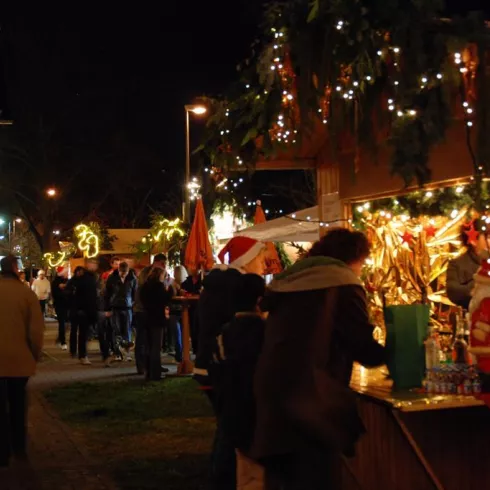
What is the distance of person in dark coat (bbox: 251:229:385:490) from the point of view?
394 centimetres

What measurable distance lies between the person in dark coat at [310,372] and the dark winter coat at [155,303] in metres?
9.40

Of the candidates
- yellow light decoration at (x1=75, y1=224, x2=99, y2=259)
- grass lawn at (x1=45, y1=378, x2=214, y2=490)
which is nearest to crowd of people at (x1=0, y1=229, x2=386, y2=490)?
grass lawn at (x1=45, y1=378, x2=214, y2=490)

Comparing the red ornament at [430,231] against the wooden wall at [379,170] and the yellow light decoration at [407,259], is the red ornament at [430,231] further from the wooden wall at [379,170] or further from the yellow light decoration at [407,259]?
the wooden wall at [379,170]

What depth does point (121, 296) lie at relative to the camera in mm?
16031

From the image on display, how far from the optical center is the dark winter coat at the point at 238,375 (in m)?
4.77

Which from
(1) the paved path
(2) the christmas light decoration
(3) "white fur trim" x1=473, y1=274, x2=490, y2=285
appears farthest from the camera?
(2) the christmas light decoration

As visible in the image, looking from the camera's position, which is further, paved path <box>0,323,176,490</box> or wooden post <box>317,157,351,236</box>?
wooden post <box>317,157,351,236</box>

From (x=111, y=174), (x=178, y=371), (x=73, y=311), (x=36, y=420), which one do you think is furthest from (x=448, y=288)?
(x=111, y=174)

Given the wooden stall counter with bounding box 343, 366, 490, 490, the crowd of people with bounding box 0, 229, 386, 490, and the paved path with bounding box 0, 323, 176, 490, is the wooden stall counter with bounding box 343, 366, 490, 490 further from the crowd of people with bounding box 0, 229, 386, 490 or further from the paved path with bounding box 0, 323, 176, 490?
the paved path with bounding box 0, 323, 176, 490

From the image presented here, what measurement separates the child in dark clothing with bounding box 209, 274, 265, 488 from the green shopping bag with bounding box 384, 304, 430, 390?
74cm

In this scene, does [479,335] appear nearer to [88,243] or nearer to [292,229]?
[292,229]

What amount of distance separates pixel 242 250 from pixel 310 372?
8.61 ft

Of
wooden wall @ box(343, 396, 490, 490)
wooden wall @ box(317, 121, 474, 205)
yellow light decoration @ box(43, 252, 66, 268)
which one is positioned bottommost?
wooden wall @ box(343, 396, 490, 490)

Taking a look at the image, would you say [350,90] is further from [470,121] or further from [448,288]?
[448,288]
